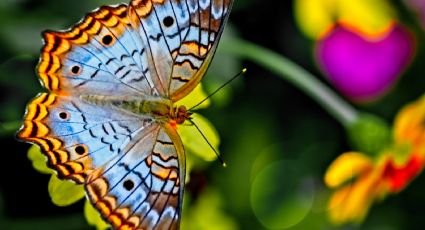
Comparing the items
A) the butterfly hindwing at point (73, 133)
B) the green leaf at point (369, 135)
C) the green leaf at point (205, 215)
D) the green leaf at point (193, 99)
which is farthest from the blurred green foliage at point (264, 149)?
the butterfly hindwing at point (73, 133)

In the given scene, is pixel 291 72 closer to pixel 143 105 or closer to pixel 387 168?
pixel 387 168

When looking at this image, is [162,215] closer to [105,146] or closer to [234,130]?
[105,146]

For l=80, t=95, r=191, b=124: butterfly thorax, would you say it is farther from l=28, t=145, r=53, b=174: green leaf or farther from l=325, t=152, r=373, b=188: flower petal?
→ l=325, t=152, r=373, b=188: flower petal

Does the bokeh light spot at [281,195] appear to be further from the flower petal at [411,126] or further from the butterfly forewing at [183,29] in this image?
the butterfly forewing at [183,29]

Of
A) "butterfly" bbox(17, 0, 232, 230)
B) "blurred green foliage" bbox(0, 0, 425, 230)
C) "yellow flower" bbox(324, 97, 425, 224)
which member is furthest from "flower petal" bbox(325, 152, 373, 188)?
"butterfly" bbox(17, 0, 232, 230)

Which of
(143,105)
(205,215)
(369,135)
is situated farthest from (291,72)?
(143,105)

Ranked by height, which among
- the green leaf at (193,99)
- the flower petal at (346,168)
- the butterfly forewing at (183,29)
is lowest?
the flower petal at (346,168)
